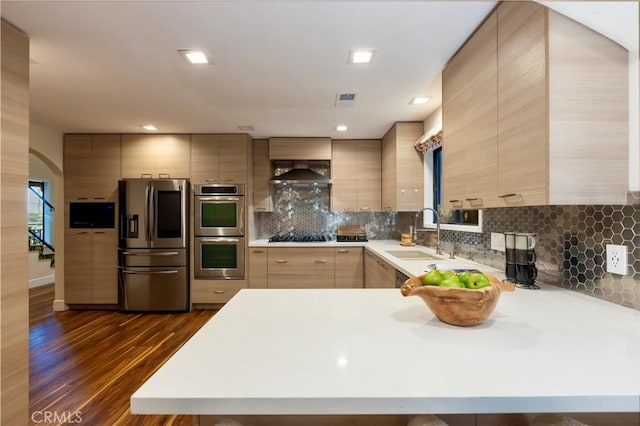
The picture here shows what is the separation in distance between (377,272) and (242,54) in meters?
2.33

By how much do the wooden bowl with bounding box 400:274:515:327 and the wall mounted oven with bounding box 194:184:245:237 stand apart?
10.4ft

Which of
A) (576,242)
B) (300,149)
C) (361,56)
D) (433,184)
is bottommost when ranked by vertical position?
(576,242)

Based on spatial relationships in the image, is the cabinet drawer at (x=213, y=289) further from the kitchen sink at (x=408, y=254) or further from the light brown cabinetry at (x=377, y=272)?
the kitchen sink at (x=408, y=254)

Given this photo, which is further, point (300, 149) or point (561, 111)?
point (300, 149)

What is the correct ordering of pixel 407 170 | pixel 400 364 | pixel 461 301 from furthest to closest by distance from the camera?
pixel 407 170
pixel 461 301
pixel 400 364

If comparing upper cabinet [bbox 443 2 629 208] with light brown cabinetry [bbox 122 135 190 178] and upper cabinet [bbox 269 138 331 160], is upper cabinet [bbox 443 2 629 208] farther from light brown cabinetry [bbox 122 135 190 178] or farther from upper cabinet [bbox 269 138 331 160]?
light brown cabinetry [bbox 122 135 190 178]

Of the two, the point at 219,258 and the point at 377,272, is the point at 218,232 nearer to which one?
the point at 219,258

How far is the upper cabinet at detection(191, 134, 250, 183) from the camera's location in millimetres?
3861

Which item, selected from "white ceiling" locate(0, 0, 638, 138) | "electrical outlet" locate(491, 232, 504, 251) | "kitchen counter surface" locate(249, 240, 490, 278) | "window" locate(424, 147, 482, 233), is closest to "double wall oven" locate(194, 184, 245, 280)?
"kitchen counter surface" locate(249, 240, 490, 278)

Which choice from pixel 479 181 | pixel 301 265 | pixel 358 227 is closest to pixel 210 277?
pixel 301 265

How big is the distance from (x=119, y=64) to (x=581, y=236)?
2.97 metres

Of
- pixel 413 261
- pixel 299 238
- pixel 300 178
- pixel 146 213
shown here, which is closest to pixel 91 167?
pixel 146 213

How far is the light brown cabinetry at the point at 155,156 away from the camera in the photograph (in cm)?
385

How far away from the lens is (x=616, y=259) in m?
1.18
